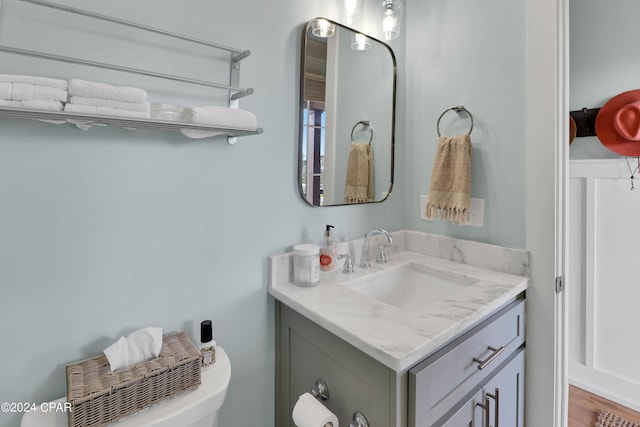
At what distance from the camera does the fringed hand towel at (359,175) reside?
1.42 meters

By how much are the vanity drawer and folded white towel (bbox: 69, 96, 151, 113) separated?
0.91m

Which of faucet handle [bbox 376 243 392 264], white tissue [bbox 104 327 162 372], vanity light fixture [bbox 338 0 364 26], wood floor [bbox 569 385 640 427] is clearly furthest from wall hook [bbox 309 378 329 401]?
wood floor [bbox 569 385 640 427]

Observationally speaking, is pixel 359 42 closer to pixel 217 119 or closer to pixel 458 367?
pixel 217 119

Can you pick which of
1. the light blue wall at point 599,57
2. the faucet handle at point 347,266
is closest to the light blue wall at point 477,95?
the faucet handle at point 347,266

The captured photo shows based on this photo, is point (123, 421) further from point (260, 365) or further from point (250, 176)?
point (250, 176)

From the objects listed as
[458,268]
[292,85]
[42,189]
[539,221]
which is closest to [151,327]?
[42,189]

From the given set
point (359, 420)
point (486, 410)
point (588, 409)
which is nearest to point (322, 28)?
point (359, 420)

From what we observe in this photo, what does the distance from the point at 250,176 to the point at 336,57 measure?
0.62 metres

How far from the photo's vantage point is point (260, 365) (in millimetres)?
1193

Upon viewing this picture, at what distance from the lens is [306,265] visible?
117 cm

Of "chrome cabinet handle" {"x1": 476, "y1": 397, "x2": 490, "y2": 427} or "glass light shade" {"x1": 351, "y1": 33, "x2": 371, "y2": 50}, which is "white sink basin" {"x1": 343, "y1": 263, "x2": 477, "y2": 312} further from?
"glass light shade" {"x1": 351, "y1": 33, "x2": 371, "y2": 50}

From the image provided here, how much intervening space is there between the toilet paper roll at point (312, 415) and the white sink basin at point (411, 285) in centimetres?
45

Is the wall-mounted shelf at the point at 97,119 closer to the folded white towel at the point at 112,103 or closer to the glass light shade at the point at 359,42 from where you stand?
the folded white towel at the point at 112,103

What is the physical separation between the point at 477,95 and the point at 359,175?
59 cm
